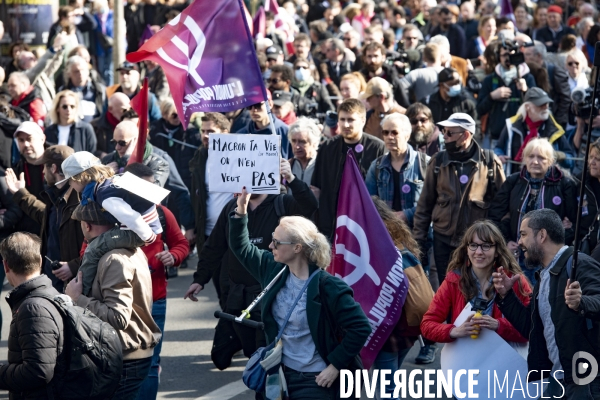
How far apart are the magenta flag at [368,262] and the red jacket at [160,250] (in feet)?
4.50

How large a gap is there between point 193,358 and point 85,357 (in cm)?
346

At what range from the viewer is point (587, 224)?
8289 millimetres

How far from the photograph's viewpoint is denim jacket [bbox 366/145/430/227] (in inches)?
348

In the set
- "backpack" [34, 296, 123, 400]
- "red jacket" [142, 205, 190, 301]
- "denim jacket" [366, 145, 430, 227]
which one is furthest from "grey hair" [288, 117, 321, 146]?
"backpack" [34, 296, 123, 400]

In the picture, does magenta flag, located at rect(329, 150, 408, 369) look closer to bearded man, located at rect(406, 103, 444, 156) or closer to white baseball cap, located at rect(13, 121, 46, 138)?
bearded man, located at rect(406, 103, 444, 156)

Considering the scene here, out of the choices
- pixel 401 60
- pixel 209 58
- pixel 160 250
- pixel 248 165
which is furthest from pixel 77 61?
pixel 248 165

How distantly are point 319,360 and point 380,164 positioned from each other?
351 cm

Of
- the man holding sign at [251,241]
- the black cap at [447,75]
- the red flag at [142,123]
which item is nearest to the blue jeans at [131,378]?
the man holding sign at [251,241]

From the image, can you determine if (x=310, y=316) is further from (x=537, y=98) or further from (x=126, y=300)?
(x=537, y=98)

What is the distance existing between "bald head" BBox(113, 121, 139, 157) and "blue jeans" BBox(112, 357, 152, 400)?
354 centimetres

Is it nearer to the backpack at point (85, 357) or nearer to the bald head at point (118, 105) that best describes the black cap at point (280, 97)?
the bald head at point (118, 105)

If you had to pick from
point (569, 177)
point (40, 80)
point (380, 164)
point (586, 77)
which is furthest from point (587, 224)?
point (40, 80)

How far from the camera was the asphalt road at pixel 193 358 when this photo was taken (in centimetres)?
783

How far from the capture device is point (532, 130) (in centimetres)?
1062
